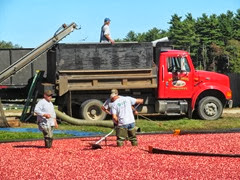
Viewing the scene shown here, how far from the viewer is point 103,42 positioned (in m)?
22.6

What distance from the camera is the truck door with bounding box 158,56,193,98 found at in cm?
2275

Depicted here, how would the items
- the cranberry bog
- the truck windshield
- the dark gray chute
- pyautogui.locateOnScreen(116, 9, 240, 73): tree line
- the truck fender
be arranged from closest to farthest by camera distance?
the cranberry bog → the dark gray chute → the truck windshield → the truck fender → pyautogui.locateOnScreen(116, 9, 240, 73): tree line

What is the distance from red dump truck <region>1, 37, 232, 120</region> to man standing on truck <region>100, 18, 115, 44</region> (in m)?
0.35

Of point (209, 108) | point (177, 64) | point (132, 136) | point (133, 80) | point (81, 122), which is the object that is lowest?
point (81, 122)

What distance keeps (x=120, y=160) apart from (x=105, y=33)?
→ 11.0 meters

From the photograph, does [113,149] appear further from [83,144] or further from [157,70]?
[157,70]

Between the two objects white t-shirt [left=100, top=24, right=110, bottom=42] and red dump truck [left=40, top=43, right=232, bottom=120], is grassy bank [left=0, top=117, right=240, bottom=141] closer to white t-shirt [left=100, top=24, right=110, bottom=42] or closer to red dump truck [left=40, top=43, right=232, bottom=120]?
red dump truck [left=40, top=43, right=232, bottom=120]

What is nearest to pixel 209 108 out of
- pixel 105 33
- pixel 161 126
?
pixel 161 126

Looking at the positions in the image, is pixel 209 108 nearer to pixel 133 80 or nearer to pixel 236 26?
pixel 133 80

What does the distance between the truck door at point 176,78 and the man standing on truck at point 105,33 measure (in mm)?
2601

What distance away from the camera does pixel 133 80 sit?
2252cm

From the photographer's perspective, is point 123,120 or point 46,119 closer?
point 123,120

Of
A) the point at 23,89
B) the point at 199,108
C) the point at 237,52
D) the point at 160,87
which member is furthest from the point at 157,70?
the point at 237,52

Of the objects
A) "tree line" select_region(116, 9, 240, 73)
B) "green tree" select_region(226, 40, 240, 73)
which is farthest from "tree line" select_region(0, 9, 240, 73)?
"green tree" select_region(226, 40, 240, 73)
